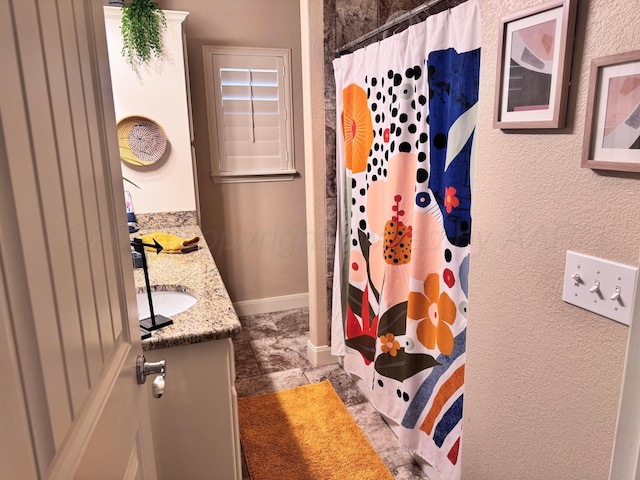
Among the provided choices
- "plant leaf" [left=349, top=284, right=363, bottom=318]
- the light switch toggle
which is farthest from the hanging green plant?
the light switch toggle

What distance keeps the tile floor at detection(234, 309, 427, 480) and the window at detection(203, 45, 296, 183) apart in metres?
1.13

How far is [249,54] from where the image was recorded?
3293mm

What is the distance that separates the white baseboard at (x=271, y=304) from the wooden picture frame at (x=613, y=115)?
3040 mm

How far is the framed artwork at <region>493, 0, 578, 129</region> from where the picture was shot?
95 cm

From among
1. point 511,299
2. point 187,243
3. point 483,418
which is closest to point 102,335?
point 511,299

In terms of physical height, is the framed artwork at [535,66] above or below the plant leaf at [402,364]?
above

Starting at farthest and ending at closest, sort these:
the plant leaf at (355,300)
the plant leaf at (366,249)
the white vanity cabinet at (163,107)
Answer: the white vanity cabinet at (163,107) → the plant leaf at (355,300) → the plant leaf at (366,249)

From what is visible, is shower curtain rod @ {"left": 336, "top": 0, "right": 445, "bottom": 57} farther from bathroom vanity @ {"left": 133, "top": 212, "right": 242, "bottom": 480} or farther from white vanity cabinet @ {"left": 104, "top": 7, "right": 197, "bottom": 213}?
A: bathroom vanity @ {"left": 133, "top": 212, "right": 242, "bottom": 480}

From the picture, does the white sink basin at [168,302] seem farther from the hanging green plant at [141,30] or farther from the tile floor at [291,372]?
the hanging green plant at [141,30]

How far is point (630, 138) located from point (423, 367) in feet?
4.34

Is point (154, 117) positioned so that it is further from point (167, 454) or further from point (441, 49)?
point (167, 454)

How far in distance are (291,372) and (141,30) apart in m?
2.20

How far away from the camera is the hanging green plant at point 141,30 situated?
8.50ft

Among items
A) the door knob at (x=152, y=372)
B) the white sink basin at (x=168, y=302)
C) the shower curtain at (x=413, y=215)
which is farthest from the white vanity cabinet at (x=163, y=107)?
the door knob at (x=152, y=372)
